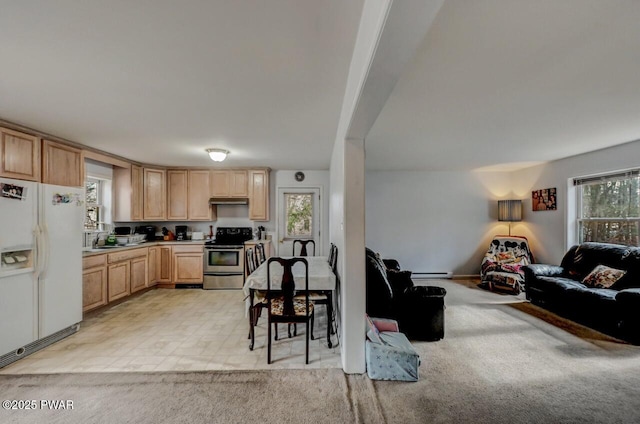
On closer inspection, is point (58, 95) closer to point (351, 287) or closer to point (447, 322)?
point (351, 287)

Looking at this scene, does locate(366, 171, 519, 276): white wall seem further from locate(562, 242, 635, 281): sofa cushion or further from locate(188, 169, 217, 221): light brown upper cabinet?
locate(188, 169, 217, 221): light brown upper cabinet

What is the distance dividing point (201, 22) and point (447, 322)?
388 cm

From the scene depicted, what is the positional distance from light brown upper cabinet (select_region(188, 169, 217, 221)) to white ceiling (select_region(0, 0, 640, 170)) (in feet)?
6.19

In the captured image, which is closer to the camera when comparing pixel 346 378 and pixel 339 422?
pixel 339 422

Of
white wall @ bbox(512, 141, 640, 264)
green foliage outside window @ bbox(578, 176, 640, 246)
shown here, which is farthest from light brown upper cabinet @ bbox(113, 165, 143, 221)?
green foliage outside window @ bbox(578, 176, 640, 246)

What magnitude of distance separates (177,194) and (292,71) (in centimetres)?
440

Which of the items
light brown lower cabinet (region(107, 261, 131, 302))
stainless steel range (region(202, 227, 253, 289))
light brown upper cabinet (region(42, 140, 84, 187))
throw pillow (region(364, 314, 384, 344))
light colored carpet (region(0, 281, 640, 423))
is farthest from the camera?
stainless steel range (region(202, 227, 253, 289))

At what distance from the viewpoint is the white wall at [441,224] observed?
584cm

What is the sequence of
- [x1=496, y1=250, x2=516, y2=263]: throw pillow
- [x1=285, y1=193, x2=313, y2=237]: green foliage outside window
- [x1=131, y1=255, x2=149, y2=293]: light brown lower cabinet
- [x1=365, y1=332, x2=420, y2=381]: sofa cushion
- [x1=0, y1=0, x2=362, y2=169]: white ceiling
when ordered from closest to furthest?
[x1=0, y1=0, x2=362, y2=169]: white ceiling → [x1=365, y1=332, x2=420, y2=381]: sofa cushion → [x1=131, y1=255, x2=149, y2=293]: light brown lower cabinet → [x1=496, y1=250, x2=516, y2=263]: throw pillow → [x1=285, y1=193, x2=313, y2=237]: green foliage outside window

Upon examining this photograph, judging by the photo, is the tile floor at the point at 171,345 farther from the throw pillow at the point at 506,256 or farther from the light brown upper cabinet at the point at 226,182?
the throw pillow at the point at 506,256

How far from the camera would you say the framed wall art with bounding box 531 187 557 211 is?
480 cm

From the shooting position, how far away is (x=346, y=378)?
2266mm

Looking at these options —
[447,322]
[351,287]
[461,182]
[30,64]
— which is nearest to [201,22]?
[30,64]

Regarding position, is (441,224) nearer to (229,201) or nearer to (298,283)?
(298,283)
